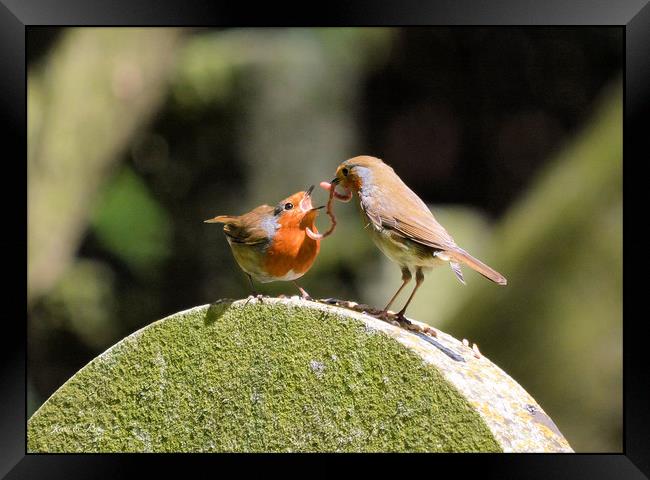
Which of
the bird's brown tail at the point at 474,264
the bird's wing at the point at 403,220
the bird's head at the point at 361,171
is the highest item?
the bird's head at the point at 361,171

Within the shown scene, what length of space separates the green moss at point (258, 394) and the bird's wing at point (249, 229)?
383mm

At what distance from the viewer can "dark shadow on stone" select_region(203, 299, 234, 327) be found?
3.43 m

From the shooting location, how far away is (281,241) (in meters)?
3.61

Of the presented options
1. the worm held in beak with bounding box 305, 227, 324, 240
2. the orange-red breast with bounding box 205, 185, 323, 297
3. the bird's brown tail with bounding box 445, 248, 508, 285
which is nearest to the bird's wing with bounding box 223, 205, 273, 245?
the orange-red breast with bounding box 205, 185, 323, 297

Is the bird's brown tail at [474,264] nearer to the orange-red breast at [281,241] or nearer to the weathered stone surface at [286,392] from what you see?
the weathered stone surface at [286,392]

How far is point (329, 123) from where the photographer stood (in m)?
6.09

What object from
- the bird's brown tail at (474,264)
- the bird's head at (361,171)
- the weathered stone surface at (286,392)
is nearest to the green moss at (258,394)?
the weathered stone surface at (286,392)

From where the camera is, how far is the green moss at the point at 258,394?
316 centimetres

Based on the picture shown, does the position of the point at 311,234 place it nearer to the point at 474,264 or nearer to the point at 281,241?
the point at 281,241

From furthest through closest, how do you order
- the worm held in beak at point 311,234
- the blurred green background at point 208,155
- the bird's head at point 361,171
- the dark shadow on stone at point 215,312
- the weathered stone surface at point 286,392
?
1. the blurred green background at point 208,155
2. the bird's head at point 361,171
3. the worm held in beak at point 311,234
4. the dark shadow on stone at point 215,312
5. the weathered stone surface at point 286,392

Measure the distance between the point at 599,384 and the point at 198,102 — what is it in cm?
308

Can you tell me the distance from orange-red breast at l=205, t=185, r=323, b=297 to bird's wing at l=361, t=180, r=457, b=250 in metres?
0.23
